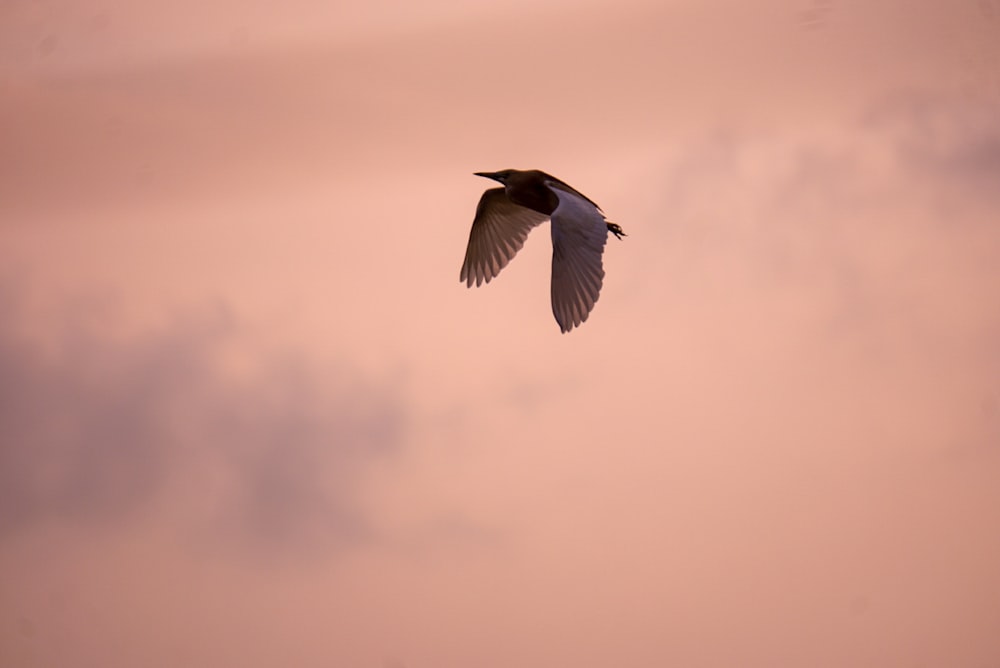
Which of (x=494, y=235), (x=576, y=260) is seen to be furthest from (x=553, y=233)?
(x=494, y=235)

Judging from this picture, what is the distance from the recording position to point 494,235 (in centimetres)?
317

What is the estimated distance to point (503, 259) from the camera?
318 cm

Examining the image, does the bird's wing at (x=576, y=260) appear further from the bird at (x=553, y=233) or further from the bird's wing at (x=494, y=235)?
the bird's wing at (x=494, y=235)

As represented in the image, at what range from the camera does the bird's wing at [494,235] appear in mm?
3143

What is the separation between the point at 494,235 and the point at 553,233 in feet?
2.03

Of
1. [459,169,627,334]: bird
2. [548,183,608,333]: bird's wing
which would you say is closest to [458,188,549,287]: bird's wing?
[459,169,627,334]: bird

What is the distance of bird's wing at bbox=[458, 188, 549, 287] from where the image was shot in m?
3.14

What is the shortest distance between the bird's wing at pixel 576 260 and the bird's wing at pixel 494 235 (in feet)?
1.90

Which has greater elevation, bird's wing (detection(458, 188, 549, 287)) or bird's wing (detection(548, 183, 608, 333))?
bird's wing (detection(458, 188, 549, 287))

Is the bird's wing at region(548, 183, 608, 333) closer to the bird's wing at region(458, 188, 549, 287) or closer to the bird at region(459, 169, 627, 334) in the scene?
the bird at region(459, 169, 627, 334)

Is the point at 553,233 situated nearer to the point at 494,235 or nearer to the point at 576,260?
the point at 576,260

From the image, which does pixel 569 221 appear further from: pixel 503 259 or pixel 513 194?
pixel 503 259

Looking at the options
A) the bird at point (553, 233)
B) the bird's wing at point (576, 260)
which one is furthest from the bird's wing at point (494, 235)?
the bird's wing at point (576, 260)

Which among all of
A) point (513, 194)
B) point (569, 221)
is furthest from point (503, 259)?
point (569, 221)
